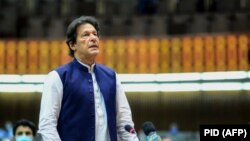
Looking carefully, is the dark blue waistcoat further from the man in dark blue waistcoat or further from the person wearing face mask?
the person wearing face mask

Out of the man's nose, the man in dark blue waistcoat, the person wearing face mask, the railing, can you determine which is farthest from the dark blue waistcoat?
the railing

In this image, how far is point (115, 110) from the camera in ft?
A: 8.91

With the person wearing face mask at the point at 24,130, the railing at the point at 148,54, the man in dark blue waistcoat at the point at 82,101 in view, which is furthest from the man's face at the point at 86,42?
the railing at the point at 148,54

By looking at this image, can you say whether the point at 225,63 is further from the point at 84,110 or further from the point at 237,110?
the point at 84,110

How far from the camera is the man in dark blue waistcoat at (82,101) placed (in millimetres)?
2607

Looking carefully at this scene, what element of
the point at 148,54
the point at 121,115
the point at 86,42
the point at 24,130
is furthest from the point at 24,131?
the point at 148,54

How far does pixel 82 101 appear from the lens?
2.63m

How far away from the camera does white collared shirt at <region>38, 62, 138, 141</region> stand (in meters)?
2.56

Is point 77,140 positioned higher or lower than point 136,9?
lower

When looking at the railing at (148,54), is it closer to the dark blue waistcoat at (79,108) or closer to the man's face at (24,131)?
the man's face at (24,131)

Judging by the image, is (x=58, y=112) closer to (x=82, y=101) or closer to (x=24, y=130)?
(x=82, y=101)

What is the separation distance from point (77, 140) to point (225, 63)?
7.40m

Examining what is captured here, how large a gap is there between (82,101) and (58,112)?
0.11m

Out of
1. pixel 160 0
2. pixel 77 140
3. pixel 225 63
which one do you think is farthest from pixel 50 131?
pixel 160 0
